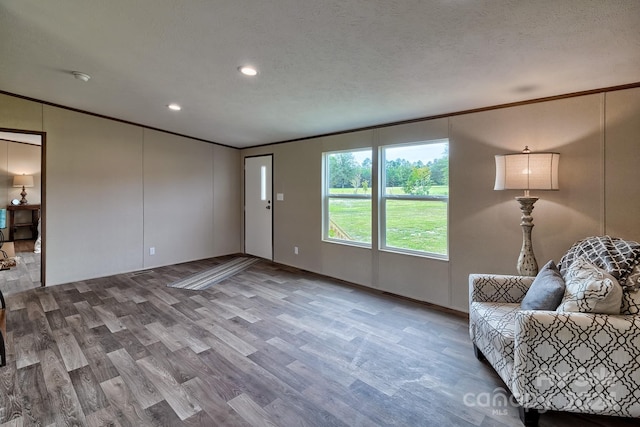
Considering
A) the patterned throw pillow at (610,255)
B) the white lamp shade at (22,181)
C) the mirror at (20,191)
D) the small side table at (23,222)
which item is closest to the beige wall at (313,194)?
the patterned throw pillow at (610,255)

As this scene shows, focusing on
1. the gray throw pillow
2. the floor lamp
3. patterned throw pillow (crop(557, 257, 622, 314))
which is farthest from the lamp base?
patterned throw pillow (crop(557, 257, 622, 314))

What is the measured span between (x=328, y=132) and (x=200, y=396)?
351cm

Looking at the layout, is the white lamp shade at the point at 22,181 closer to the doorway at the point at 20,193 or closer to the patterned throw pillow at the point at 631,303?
the doorway at the point at 20,193

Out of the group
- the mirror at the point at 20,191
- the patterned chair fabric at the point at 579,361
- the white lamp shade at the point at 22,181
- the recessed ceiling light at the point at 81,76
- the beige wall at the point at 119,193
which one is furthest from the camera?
the white lamp shade at the point at 22,181

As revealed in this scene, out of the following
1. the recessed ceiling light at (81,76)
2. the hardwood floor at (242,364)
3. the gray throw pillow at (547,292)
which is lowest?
the hardwood floor at (242,364)

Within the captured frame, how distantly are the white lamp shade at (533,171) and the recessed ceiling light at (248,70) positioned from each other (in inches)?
89.3

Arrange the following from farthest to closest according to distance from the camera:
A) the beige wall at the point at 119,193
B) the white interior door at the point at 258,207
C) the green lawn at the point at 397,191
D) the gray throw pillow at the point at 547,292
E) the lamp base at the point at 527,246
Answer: the white interior door at the point at 258,207, the beige wall at the point at 119,193, the green lawn at the point at 397,191, the lamp base at the point at 527,246, the gray throw pillow at the point at 547,292

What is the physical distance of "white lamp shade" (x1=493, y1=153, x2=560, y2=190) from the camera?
233 centimetres

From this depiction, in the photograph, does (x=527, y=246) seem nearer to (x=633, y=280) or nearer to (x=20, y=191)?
(x=633, y=280)

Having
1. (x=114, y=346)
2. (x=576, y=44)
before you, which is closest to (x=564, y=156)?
(x=576, y=44)

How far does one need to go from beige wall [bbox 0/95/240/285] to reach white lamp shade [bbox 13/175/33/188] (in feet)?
14.5

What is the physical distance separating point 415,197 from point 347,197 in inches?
41.4

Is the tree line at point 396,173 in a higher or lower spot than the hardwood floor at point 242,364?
higher

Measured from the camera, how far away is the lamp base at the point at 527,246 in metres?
2.43
